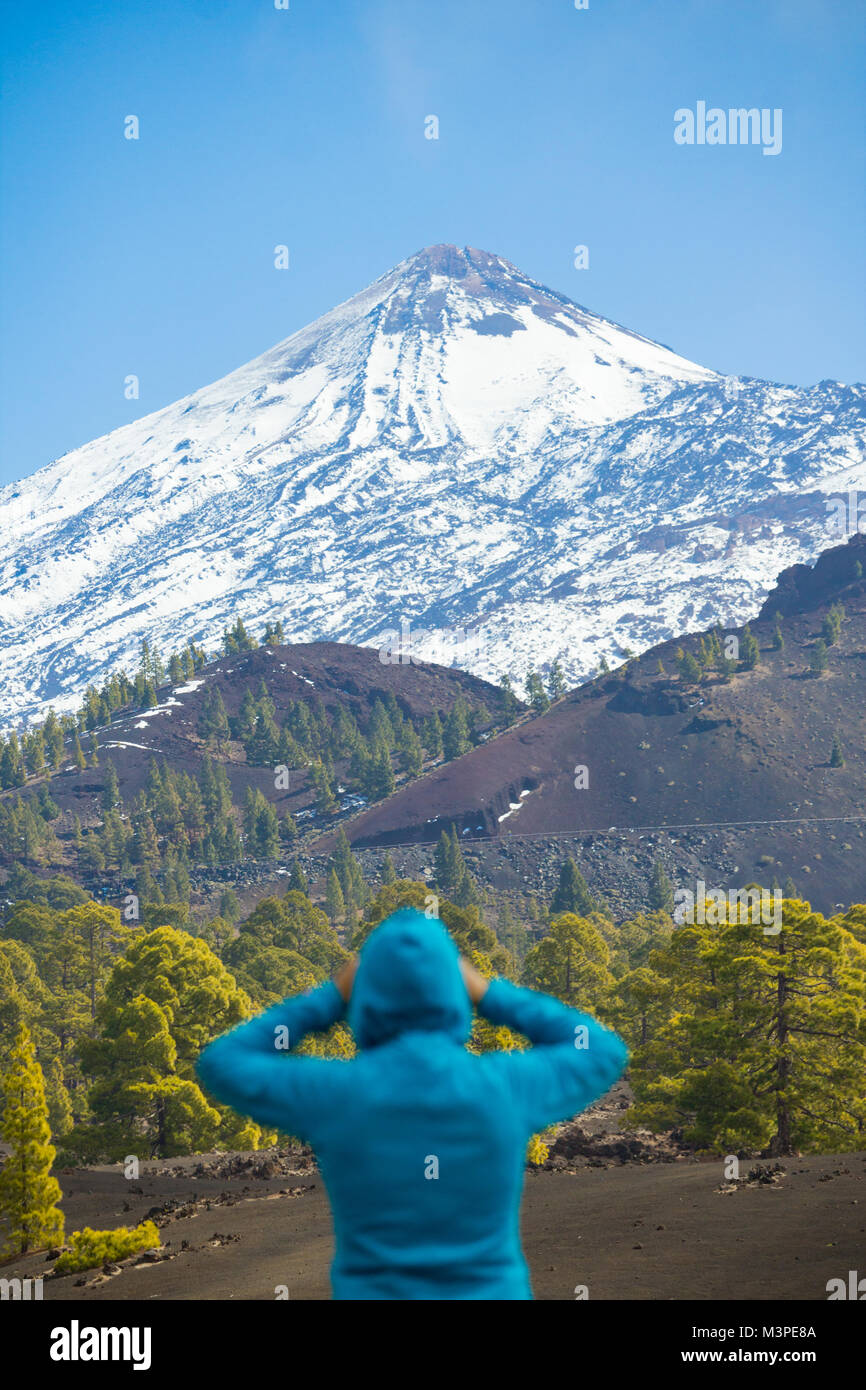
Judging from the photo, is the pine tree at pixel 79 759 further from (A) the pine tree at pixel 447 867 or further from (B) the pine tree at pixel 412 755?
(A) the pine tree at pixel 447 867

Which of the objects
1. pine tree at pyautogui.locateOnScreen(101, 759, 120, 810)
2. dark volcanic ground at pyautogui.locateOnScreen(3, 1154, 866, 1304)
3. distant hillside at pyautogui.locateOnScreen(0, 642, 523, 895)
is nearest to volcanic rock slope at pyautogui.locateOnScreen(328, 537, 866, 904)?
distant hillside at pyautogui.locateOnScreen(0, 642, 523, 895)

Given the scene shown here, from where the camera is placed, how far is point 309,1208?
2867cm

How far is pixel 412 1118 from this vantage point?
3.42 metres

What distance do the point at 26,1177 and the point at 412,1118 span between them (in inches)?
945

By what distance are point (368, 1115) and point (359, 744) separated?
158 m

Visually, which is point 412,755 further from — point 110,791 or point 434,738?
point 110,791

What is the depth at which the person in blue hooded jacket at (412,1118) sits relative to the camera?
342cm

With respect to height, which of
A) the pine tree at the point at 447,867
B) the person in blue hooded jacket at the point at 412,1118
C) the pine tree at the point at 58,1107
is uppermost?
the person in blue hooded jacket at the point at 412,1118

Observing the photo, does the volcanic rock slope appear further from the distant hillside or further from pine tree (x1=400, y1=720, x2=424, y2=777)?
the distant hillside

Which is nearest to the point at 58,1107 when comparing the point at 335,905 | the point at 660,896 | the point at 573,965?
the point at 573,965

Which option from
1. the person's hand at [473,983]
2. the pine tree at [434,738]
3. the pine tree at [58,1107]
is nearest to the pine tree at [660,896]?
the pine tree at [58,1107]

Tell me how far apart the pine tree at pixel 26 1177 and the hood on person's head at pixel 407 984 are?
2317 centimetres

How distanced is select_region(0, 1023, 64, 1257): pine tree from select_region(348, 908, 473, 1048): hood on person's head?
23168mm
